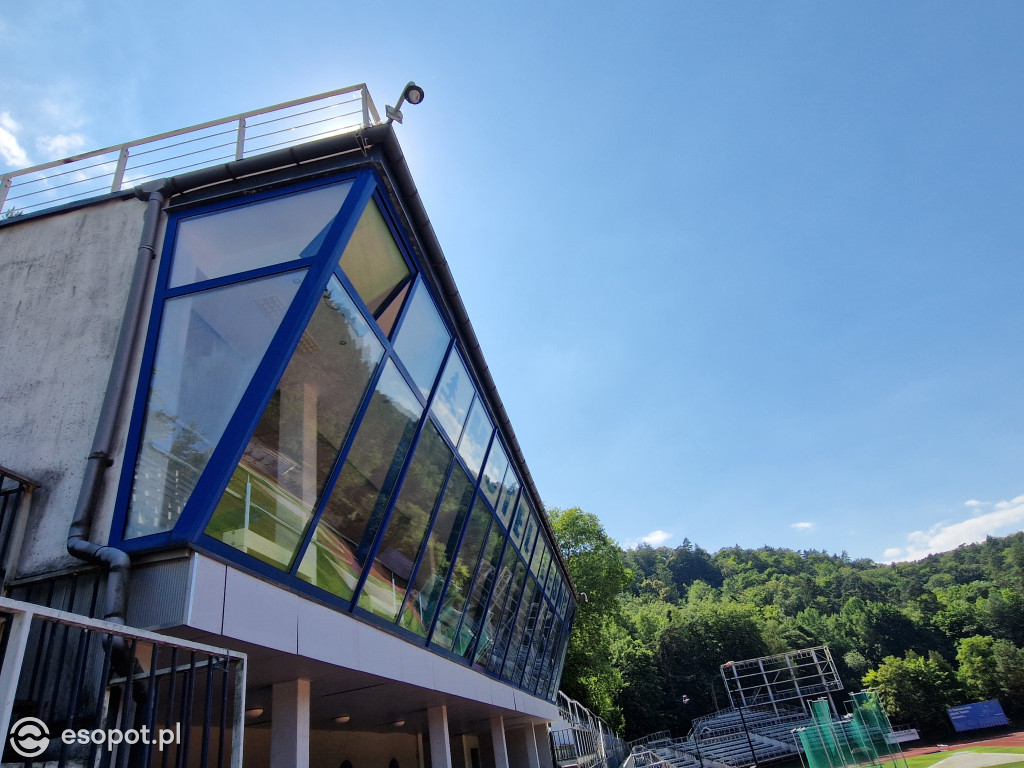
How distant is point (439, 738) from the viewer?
10.9m

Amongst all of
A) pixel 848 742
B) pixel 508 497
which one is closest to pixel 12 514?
pixel 508 497

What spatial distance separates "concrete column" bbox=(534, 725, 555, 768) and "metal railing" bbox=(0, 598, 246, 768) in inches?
717

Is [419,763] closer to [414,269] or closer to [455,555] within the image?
[455,555]

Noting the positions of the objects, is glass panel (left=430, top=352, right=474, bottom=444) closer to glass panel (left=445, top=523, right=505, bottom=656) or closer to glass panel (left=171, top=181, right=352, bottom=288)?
glass panel (left=171, top=181, right=352, bottom=288)

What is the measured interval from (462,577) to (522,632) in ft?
21.7

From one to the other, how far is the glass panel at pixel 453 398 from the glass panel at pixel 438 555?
0.80 m

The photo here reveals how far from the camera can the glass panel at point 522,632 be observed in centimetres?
1535

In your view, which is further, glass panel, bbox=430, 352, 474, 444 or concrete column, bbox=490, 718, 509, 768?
concrete column, bbox=490, 718, 509, 768

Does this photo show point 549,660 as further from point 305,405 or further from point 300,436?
point 305,405

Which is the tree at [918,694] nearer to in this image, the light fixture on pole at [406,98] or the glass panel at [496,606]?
the glass panel at [496,606]

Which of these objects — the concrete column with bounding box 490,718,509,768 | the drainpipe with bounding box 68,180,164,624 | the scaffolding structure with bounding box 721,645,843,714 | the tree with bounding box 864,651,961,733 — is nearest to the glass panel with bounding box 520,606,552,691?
the concrete column with bounding box 490,718,509,768

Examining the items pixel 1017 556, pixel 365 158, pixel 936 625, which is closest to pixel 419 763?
pixel 365 158

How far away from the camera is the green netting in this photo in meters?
21.2

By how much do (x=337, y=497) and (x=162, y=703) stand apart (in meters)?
2.34
